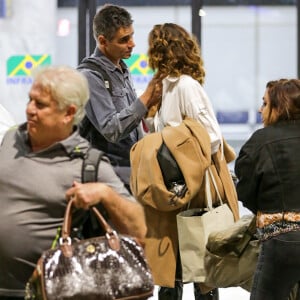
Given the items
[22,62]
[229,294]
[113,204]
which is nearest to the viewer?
[113,204]

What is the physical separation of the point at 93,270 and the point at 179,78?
1.79 m

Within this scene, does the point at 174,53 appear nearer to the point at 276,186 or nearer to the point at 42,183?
the point at 276,186

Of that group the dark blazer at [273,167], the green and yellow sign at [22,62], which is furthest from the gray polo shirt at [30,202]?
the green and yellow sign at [22,62]

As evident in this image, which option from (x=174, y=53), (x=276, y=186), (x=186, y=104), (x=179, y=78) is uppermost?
(x=174, y=53)

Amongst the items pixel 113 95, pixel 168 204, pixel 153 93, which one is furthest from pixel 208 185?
pixel 113 95

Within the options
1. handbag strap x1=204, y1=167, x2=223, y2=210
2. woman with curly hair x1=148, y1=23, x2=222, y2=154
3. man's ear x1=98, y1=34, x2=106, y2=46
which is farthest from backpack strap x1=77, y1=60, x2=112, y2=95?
handbag strap x1=204, y1=167, x2=223, y2=210

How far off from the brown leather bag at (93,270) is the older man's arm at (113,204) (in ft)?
0.13

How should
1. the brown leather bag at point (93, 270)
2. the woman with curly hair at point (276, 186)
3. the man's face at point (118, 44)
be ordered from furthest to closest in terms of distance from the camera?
the man's face at point (118, 44) < the woman with curly hair at point (276, 186) < the brown leather bag at point (93, 270)

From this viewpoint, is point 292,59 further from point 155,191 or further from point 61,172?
point 61,172

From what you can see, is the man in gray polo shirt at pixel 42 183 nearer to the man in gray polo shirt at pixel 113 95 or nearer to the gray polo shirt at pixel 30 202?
the gray polo shirt at pixel 30 202

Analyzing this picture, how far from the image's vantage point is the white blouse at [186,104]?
4109 millimetres

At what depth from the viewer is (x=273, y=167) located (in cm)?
375

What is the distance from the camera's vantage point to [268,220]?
3.78 meters

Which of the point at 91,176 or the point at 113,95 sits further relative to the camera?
the point at 113,95
